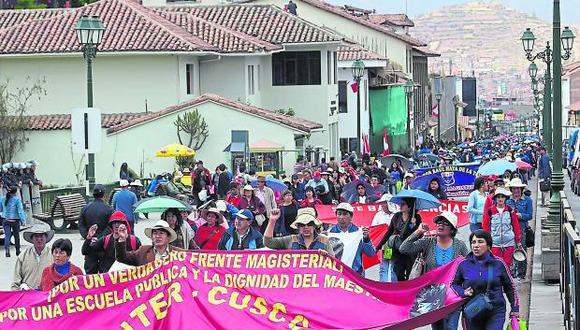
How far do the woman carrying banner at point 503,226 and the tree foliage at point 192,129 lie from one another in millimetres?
33023

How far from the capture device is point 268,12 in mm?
66938

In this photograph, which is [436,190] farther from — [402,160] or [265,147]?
[265,147]

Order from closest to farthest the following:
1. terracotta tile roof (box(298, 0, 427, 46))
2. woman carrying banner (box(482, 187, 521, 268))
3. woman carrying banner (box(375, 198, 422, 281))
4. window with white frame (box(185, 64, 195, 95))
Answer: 1. woman carrying banner (box(375, 198, 422, 281))
2. woman carrying banner (box(482, 187, 521, 268))
3. window with white frame (box(185, 64, 195, 95))
4. terracotta tile roof (box(298, 0, 427, 46))

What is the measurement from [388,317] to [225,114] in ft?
129

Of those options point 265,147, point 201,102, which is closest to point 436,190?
point 265,147

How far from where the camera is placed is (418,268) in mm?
14109

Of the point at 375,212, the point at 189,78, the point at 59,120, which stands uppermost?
the point at 189,78

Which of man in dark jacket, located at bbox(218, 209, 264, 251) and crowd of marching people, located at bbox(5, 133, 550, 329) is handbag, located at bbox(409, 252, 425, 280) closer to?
crowd of marching people, located at bbox(5, 133, 550, 329)

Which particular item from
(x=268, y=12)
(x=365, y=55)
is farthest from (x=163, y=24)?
(x=365, y=55)

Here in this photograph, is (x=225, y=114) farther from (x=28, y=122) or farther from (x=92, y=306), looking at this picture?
(x=92, y=306)

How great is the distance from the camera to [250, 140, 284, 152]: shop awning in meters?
48.9

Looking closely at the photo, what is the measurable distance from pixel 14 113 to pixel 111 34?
15.3 feet

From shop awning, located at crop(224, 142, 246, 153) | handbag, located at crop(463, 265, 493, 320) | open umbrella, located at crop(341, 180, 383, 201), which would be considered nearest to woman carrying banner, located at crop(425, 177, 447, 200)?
open umbrella, located at crop(341, 180, 383, 201)

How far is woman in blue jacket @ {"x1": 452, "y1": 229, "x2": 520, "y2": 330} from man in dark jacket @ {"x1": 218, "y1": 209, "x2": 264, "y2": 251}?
3.72m
